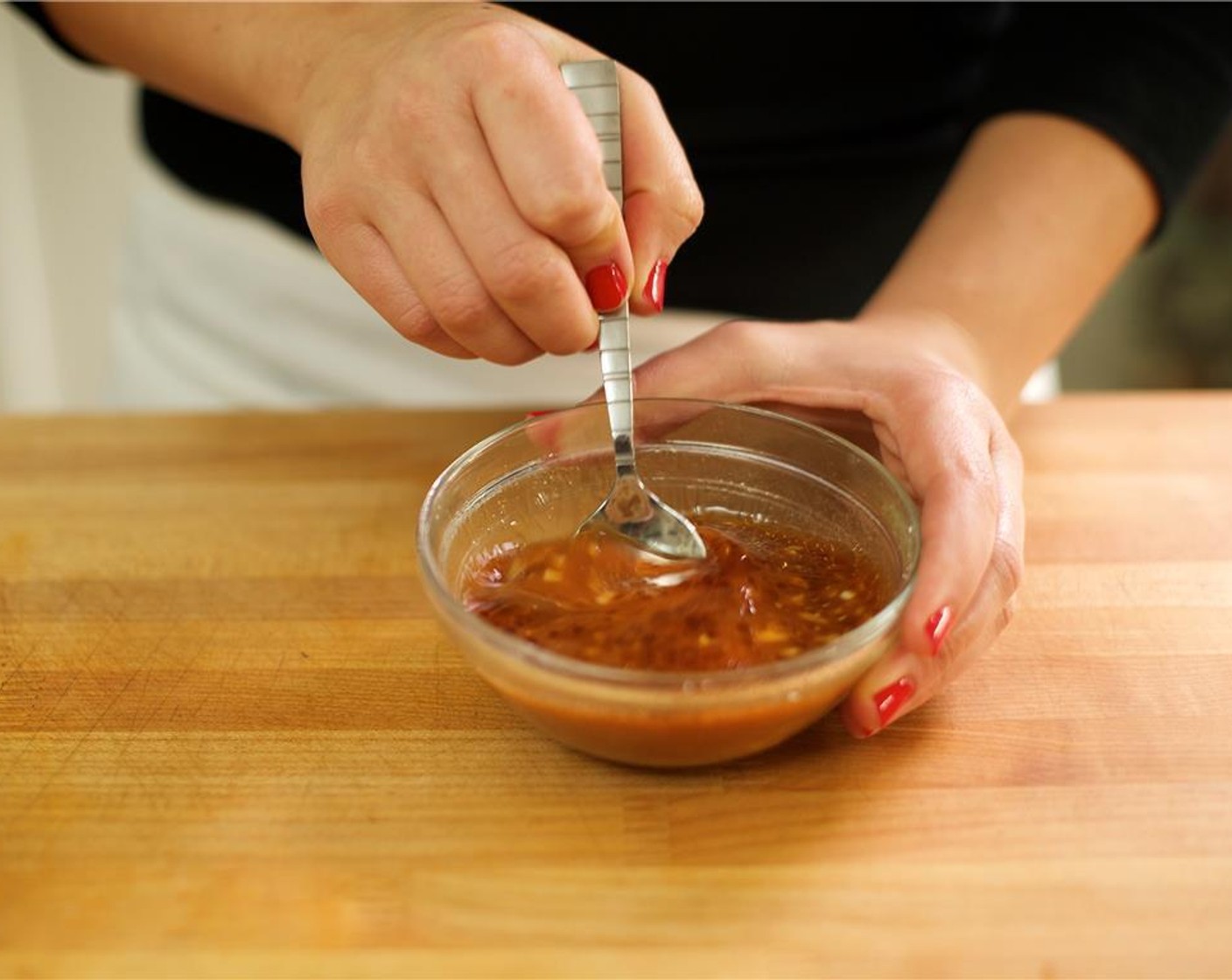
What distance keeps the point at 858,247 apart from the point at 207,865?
1.11 m

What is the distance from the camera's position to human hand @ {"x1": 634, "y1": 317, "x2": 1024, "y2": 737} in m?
0.88

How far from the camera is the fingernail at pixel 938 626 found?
863 mm

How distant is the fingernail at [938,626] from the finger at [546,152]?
1.11ft

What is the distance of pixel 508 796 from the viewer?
2.89ft

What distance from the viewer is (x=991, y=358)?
127cm

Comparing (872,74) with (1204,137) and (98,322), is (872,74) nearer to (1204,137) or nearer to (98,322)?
(1204,137)

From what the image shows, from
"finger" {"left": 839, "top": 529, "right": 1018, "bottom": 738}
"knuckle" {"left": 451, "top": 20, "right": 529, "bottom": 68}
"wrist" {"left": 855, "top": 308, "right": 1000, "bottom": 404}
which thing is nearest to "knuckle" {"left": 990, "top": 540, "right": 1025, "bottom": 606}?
"finger" {"left": 839, "top": 529, "right": 1018, "bottom": 738}

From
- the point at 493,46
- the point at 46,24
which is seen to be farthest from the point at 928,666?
the point at 46,24

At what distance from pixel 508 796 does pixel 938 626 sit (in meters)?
A: 0.32

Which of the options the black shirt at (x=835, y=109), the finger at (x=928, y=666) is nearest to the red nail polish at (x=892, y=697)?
the finger at (x=928, y=666)

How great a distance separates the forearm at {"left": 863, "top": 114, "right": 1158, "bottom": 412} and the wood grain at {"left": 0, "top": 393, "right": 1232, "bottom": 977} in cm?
21

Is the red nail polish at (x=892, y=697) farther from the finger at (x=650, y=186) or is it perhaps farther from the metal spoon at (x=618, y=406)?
the finger at (x=650, y=186)

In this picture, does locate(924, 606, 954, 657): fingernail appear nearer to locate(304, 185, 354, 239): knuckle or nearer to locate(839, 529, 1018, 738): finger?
locate(839, 529, 1018, 738): finger

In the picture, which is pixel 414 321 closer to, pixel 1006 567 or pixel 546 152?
pixel 546 152
